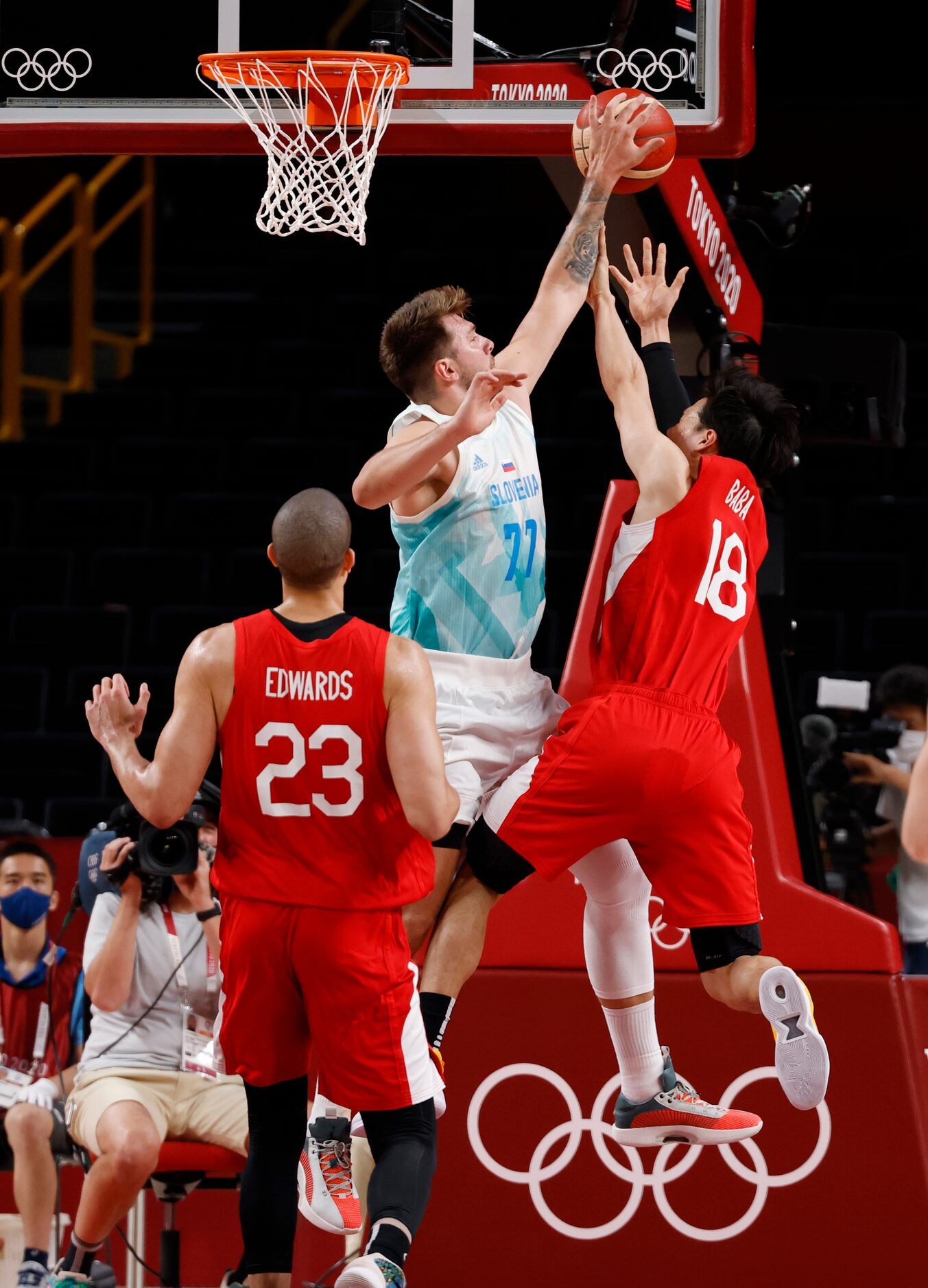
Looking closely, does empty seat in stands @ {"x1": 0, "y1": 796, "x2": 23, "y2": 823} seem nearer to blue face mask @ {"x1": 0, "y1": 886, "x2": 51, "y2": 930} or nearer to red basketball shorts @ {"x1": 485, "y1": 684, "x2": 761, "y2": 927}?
blue face mask @ {"x1": 0, "y1": 886, "x2": 51, "y2": 930}

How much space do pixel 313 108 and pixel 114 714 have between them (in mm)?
1952

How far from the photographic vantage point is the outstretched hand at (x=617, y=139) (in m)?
4.86

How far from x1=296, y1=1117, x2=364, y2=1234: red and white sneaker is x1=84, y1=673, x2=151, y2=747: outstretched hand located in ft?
3.90

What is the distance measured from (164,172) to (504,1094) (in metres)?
10.1

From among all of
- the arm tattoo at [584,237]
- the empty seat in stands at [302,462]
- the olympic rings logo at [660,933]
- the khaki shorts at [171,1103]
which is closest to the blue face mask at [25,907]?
the khaki shorts at [171,1103]

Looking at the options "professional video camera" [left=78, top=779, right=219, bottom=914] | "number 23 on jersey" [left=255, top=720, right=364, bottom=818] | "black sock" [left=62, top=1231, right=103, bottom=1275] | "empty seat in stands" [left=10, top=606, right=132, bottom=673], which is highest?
"empty seat in stands" [left=10, top=606, right=132, bottom=673]

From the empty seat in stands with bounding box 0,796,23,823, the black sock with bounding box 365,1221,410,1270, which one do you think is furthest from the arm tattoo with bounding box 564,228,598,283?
the empty seat in stands with bounding box 0,796,23,823

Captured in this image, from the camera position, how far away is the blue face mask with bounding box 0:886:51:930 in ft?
22.9

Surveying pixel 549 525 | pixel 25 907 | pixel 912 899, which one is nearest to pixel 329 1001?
pixel 25 907

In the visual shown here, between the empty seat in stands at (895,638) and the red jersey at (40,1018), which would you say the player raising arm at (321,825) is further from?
the empty seat in stands at (895,638)

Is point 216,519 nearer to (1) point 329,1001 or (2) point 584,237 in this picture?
(2) point 584,237

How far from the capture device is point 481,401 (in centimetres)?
445

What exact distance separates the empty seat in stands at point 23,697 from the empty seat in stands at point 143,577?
71cm

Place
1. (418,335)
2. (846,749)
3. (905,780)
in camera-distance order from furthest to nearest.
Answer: (846,749) → (905,780) → (418,335)
